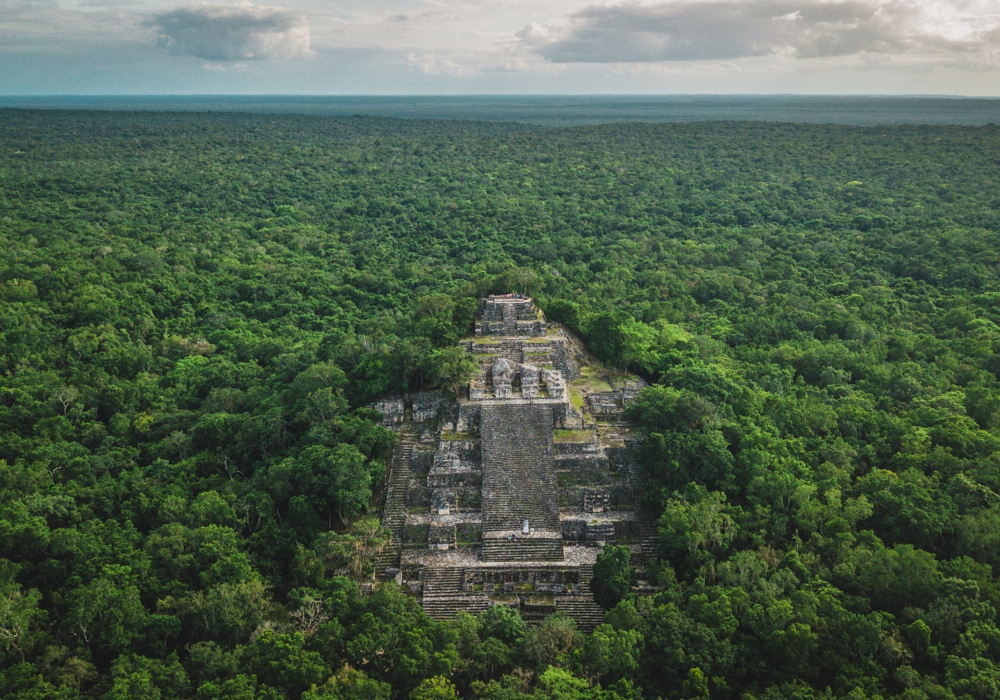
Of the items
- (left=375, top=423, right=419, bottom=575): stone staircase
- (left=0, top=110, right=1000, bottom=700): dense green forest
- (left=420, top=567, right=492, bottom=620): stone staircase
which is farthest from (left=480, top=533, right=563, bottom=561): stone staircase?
(left=375, top=423, right=419, bottom=575): stone staircase

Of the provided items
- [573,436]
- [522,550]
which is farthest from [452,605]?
[573,436]

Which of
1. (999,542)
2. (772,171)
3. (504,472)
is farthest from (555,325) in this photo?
(772,171)

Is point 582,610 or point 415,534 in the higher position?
point 415,534

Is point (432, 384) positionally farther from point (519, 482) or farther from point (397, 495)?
point (519, 482)

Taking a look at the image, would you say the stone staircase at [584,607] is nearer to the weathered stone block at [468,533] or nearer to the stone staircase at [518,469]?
the stone staircase at [518,469]

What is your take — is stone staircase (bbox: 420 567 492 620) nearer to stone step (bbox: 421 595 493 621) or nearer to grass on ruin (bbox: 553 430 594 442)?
stone step (bbox: 421 595 493 621)

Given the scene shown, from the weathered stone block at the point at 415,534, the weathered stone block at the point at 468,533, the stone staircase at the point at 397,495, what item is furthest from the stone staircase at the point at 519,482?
the stone staircase at the point at 397,495
